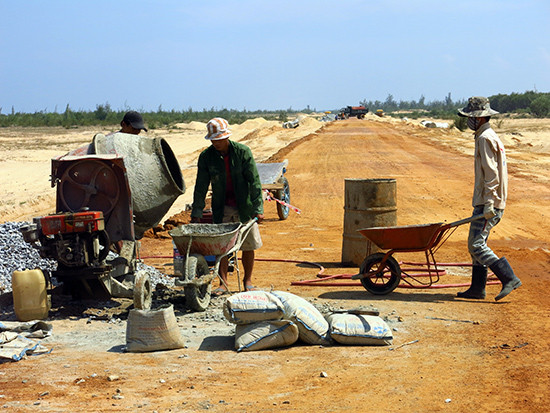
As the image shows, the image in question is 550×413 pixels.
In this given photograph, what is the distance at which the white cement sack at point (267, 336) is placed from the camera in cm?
600

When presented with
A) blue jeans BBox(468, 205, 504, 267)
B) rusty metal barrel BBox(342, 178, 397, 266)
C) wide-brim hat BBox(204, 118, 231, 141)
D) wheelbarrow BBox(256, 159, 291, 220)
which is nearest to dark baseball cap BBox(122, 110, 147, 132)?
wide-brim hat BBox(204, 118, 231, 141)

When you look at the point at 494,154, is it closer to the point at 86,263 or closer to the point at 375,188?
the point at 375,188

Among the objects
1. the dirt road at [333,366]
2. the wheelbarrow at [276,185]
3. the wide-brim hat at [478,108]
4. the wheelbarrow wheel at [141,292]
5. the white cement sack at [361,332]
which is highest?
the wide-brim hat at [478,108]

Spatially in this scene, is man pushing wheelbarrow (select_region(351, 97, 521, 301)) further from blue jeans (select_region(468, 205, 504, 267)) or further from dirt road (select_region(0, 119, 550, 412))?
dirt road (select_region(0, 119, 550, 412))

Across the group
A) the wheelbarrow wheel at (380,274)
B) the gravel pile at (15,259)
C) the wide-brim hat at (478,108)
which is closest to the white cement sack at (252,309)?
the wheelbarrow wheel at (380,274)

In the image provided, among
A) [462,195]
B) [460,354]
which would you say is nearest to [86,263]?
[460,354]

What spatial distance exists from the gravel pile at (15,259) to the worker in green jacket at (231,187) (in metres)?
2.45

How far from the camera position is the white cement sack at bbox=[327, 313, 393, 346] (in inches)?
237

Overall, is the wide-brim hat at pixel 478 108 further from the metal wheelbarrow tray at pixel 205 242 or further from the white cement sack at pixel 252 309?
the white cement sack at pixel 252 309

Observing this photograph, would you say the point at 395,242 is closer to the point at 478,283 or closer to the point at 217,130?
the point at 478,283

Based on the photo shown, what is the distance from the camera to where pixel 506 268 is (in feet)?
24.8

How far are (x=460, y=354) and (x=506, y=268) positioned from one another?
6.83 feet

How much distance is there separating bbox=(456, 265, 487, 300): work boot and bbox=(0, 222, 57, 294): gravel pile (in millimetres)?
5080

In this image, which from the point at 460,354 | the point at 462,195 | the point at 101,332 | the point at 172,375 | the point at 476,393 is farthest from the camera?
the point at 462,195
